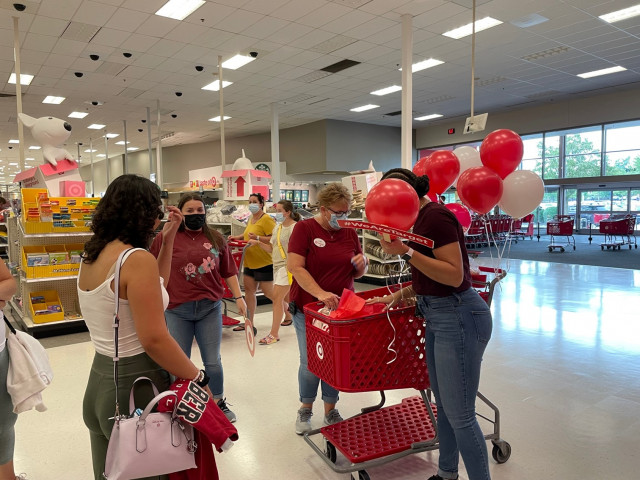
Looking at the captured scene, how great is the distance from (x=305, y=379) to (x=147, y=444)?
1.67 metres

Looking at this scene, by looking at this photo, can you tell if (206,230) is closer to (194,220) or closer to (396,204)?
(194,220)

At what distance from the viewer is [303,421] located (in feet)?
9.87

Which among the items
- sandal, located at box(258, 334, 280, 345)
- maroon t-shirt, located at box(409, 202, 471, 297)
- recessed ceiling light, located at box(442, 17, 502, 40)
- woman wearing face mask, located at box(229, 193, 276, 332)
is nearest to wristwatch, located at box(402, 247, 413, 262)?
→ maroon t-shirt, located at box(409, 202, 471, 297)

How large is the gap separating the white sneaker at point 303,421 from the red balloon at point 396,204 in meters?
1.60

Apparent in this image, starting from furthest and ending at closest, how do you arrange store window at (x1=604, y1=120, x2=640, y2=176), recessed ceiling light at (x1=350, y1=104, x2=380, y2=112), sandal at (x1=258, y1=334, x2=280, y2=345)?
store window at (x1=604, y1=120, x2=640, y2=176) → recessed ceiling light at (x1=350, y1=104, x2=380, y2=112) → sandal at (x1=258, y1=334, x2=280, y2=345)

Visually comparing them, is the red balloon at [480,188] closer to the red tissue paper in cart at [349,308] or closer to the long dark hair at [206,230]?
the red tissue paper in cart at [349,308]

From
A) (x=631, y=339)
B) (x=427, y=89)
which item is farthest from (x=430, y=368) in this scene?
(x=427, y=89)

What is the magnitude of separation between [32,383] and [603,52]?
11356 millimetres

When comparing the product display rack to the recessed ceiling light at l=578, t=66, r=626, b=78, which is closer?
the product display rack

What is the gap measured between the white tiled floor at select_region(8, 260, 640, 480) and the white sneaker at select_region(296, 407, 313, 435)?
0.22 feet

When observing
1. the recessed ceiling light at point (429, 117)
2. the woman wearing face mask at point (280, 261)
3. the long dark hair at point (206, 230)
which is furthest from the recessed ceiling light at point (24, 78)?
the recessed ceiling light at point (429, 117)

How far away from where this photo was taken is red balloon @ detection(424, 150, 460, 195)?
3105mm

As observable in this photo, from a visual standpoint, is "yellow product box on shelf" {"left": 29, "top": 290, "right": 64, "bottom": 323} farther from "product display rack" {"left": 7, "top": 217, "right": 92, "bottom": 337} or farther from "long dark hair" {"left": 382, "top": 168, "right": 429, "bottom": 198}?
"long dark hair" {"left": 382, "top": 168, "right": 429, "bottom": 198}

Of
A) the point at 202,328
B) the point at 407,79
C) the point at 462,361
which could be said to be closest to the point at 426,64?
the point at 407,79
